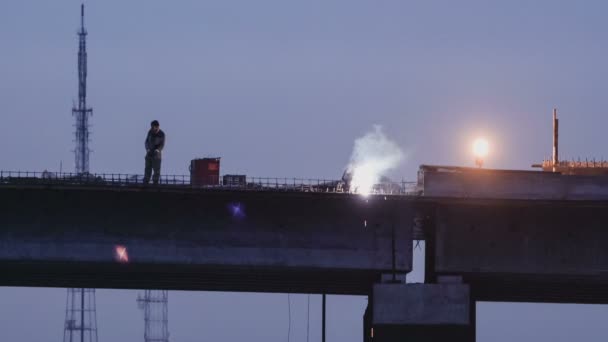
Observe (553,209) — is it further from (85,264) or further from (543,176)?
(85,264)

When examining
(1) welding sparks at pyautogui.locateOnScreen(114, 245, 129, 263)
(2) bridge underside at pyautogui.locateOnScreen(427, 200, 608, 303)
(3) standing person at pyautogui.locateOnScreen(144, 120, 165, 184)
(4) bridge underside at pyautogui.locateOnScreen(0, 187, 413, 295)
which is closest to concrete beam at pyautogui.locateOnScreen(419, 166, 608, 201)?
(2) bridge underside at pyautogui.locateOnScreen(427, 200, 608, 303)

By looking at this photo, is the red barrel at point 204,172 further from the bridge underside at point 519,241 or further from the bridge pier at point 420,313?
the bridge underside at point 519,241

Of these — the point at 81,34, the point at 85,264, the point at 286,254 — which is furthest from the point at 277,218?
the point at 81,34

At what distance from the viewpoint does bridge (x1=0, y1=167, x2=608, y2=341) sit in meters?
83.0

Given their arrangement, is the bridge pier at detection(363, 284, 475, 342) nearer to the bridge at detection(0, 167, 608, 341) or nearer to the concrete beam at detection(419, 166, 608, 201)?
the bridge at detection(0, 167, 608, 341)

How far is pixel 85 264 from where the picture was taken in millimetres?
83188

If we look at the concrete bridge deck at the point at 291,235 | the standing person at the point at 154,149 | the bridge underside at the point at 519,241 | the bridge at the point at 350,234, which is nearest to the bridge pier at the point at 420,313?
the bridge at the point at 350,234

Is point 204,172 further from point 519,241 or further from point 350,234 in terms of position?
point 519,241

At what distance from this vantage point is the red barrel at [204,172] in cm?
8588

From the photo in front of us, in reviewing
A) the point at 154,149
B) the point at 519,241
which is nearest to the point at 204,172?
the point at 154,149

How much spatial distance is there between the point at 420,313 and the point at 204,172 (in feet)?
32.6

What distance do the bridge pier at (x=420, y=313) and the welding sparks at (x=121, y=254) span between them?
30.5 feet

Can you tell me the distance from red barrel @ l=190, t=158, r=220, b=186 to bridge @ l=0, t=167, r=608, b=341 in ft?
7.30

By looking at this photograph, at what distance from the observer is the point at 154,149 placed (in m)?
82.9
